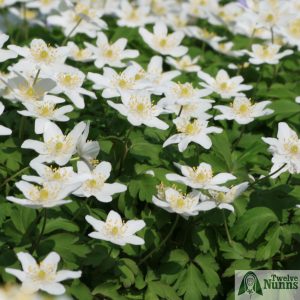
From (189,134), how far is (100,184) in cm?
67

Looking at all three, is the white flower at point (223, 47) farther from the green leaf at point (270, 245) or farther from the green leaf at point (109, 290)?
the green leaf at point (109, 290)

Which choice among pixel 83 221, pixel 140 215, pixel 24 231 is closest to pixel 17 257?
pixel 24 231

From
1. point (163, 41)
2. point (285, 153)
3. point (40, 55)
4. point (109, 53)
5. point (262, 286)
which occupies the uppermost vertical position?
point (40, 55)

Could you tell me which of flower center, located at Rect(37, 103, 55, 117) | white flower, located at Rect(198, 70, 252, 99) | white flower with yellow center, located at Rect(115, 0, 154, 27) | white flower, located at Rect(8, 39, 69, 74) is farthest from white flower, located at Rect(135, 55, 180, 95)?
white flower with yellow center, located at Rect(115, 0, 154, 27)

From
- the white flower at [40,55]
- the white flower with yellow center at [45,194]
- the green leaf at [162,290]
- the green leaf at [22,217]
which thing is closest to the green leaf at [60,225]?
the green leaf at [22,217]

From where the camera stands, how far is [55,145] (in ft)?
11.6

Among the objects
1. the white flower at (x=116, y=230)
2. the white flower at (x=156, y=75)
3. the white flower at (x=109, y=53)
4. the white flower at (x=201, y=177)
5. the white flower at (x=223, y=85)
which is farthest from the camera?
the white flower at (x=109, y=53)

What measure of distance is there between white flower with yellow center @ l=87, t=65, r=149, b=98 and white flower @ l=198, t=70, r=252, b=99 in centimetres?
53

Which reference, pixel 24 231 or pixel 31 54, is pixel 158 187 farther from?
pixel 31 54

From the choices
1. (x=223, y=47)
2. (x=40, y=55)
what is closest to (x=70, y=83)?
(x=40, y=55)

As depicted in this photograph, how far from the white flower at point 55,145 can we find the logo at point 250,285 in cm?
115

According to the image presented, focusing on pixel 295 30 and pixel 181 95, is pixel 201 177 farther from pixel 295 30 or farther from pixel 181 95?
pixel 295 30

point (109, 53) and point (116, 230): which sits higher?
point (109, 53)

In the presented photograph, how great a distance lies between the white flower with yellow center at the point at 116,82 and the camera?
13.3ft
